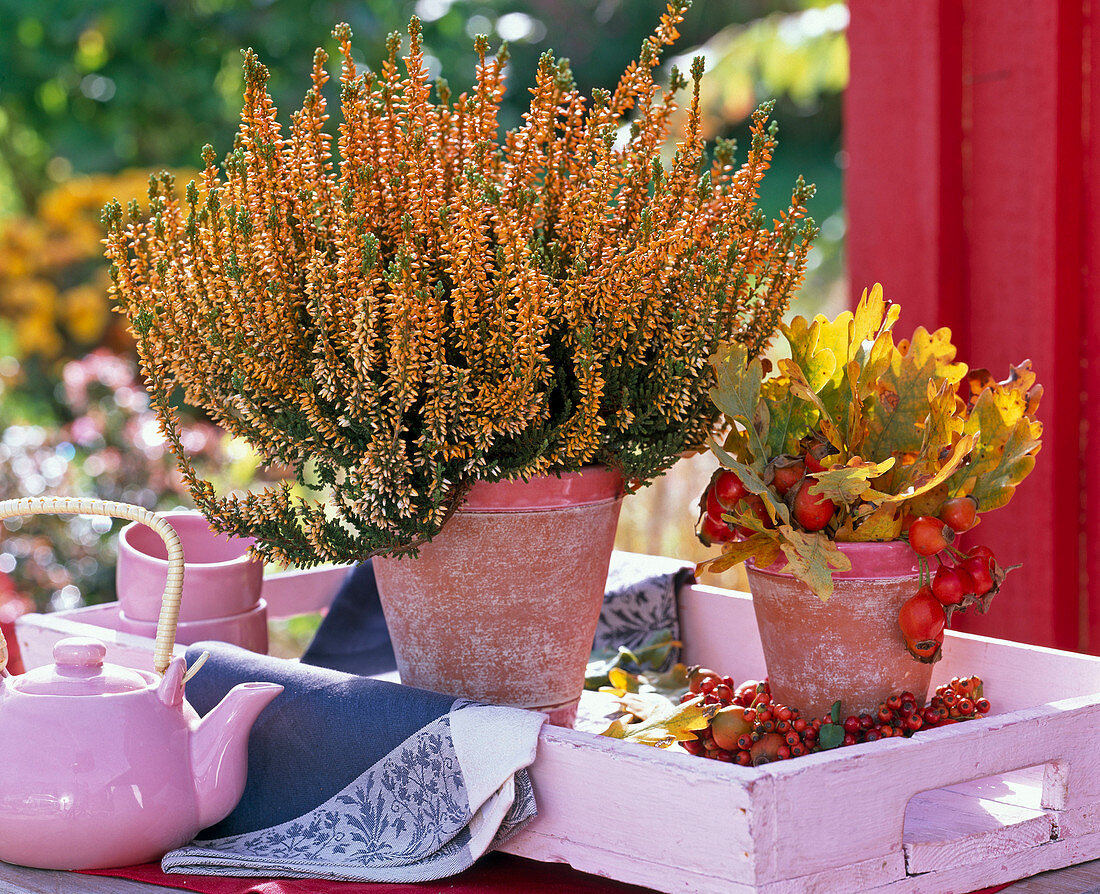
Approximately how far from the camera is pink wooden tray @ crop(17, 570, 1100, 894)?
602 millimetres

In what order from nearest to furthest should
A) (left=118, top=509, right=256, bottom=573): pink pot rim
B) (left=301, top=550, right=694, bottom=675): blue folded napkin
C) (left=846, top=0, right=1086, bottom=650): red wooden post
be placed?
(left=118, top=509, right=256, bottom=573): pink pot rim, (left=301, top=550, right=694, bottom=675): blue folded napkin, (left=846, top=0, right=1086, bottom=650): red wooden post

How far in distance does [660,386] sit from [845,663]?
0.73 ft

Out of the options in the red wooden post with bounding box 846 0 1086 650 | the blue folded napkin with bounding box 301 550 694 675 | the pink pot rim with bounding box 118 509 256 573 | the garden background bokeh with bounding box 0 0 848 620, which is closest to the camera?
the pink pot rim with bounding box 118 509 256 573

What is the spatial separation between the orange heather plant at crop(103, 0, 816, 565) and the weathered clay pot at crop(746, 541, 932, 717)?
5.4 inches

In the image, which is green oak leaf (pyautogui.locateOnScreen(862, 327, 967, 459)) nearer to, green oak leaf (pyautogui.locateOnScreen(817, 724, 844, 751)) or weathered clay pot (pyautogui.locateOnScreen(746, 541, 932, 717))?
weathered clay pot (pyautogui.locateOnScreen(746, 541, 932, 717))

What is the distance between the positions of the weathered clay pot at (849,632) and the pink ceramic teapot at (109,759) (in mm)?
343

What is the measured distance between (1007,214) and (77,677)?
112 cm

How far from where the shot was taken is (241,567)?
0.96 metres

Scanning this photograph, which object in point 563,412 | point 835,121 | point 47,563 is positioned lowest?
point 47,563

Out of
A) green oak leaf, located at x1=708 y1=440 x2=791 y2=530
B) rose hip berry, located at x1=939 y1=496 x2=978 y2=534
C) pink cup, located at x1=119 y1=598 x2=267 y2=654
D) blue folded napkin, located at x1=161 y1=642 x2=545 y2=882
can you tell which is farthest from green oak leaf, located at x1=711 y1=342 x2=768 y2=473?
pink cup, located at x1=119 y1=598 x2=267 y2=654

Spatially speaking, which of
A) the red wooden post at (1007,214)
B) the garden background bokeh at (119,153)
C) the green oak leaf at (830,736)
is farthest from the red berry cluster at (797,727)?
the garden background bokeh at (119,153)

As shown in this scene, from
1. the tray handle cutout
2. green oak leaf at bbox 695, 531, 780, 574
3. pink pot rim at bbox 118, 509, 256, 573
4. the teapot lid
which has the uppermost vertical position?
green oak leaf at bbox 695, 531, 780, 574

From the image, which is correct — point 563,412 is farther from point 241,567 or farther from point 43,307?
point 43,307

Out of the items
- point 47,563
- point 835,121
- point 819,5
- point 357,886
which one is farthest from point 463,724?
point 835,121
